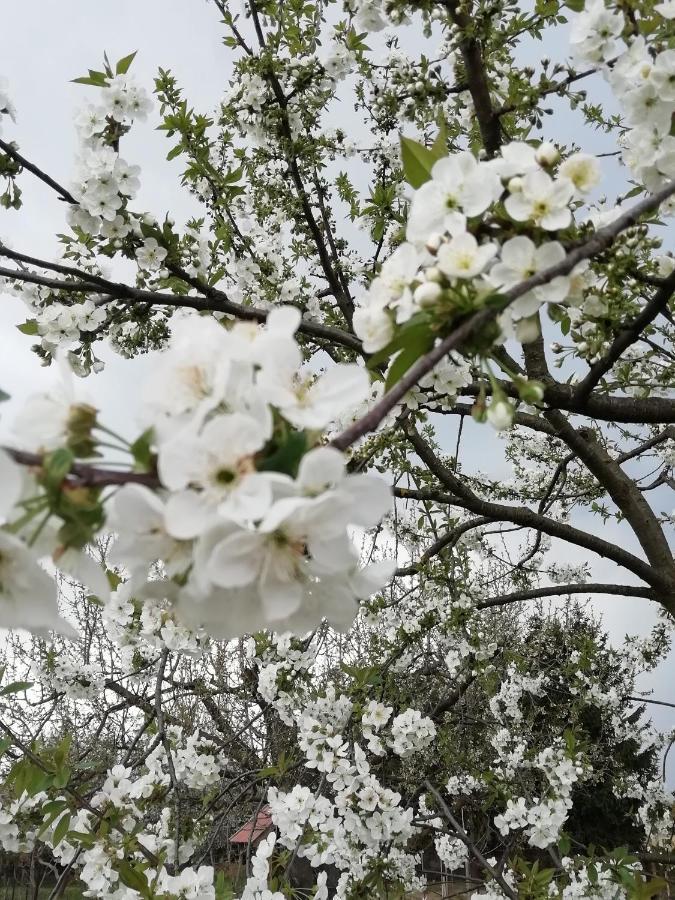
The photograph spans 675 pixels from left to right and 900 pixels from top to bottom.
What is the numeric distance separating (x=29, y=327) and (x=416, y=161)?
7.69ft

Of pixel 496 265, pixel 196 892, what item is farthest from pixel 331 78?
pixel 196 892

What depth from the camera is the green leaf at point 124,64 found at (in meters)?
2.57

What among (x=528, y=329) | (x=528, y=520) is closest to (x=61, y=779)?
(x=528, y=329)

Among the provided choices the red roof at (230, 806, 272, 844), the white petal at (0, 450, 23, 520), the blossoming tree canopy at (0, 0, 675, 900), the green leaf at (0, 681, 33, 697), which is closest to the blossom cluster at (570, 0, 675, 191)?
the blossoming tree canopy at (0, 0, 675, 900)

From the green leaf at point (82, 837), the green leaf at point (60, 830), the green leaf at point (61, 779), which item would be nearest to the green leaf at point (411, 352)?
the green leaf at point (61, 779)

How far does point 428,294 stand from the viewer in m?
0.82

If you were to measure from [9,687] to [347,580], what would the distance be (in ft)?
5.77

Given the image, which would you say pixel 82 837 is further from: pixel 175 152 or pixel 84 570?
pixel 175 152

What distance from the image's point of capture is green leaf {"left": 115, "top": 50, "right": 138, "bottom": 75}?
257 cm

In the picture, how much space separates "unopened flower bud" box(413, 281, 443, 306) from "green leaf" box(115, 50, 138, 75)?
7.80 ft

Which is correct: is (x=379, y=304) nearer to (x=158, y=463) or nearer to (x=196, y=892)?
(x=158, y=463)

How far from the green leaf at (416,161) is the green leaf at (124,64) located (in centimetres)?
202

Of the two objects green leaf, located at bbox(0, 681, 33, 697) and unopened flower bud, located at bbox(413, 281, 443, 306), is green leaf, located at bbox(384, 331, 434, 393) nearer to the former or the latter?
unopened flower bud, located at bbox(413, 281, 443, 306)

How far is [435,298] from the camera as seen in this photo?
32.4 inches
